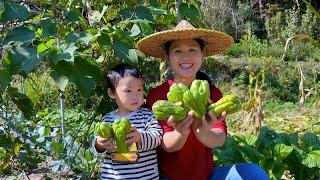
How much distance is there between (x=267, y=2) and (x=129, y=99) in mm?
10834

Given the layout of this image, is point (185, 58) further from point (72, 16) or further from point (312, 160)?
point (312, 160)

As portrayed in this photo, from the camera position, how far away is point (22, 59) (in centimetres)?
202

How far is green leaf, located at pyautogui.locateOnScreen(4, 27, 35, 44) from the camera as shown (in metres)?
2.04

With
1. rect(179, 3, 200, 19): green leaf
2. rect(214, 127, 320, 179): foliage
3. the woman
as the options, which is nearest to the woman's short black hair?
the woman

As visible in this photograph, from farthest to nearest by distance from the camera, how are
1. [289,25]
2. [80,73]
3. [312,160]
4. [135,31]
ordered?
[289,25] < [312,160] < [135,31] < [80,73]

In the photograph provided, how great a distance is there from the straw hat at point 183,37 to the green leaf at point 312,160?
33.1 inches

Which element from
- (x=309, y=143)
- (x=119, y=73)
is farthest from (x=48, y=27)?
(x=309, y=143)

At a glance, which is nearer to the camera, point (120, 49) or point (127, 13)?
point (120, 49)

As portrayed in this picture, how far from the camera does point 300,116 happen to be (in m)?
6.47

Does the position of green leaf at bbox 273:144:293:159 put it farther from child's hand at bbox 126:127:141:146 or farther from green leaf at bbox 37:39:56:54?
green leaf at bbox 37:39:56:54

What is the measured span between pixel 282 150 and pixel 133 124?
44.0 inches

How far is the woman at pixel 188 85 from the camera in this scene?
240cm

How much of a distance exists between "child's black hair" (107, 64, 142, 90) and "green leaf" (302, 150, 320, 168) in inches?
48.5

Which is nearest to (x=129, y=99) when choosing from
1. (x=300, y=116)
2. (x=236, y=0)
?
(x=300, y=116)
